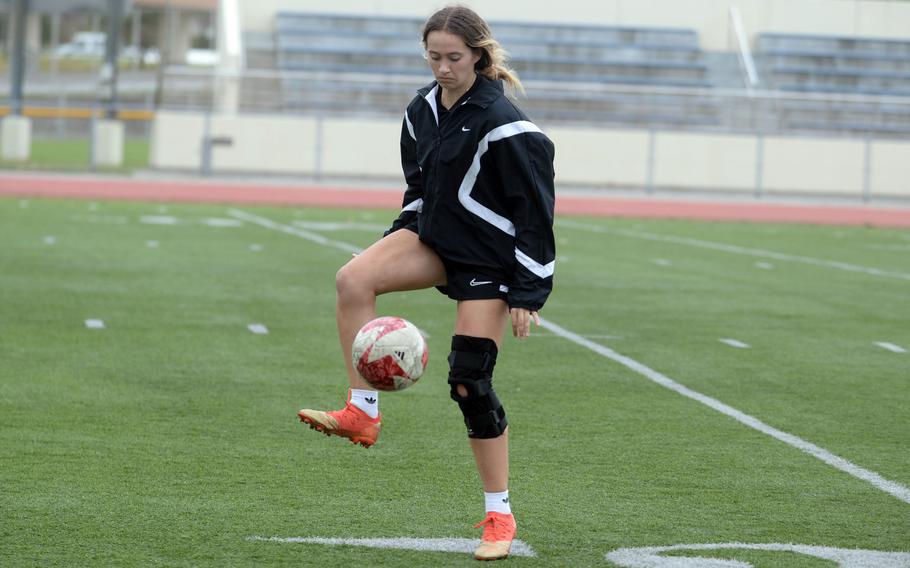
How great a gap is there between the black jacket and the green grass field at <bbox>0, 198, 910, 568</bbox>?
99 centimetres

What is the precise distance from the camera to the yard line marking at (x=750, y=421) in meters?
6.26

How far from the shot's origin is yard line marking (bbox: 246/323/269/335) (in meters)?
10.5

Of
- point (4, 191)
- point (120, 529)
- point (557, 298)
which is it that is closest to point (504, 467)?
point (120, 529)

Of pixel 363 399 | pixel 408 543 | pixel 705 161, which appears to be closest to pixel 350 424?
pixel 363 399

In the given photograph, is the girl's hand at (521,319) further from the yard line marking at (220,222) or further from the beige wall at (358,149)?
the beige wall at (358,149)

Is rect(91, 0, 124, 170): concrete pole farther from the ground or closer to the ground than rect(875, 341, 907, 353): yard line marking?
farther from the ground

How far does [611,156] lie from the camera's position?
31906mm

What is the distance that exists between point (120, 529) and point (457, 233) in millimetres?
1577

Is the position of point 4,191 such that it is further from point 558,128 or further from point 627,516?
point 627,516

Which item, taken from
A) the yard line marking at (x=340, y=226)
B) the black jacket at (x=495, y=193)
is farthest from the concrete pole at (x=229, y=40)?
the black jacket at (x=495, y=193)

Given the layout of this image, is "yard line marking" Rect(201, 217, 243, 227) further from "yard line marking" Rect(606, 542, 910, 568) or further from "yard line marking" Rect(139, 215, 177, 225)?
"yard line marking" Rect(606, 542, 910, 568)

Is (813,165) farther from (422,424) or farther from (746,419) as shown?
(422,424)

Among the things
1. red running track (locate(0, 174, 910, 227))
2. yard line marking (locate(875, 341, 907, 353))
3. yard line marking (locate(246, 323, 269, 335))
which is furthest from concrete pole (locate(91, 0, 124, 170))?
yard line marking (locate(875, 341, 907, 353))

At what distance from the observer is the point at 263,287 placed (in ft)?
43.4
